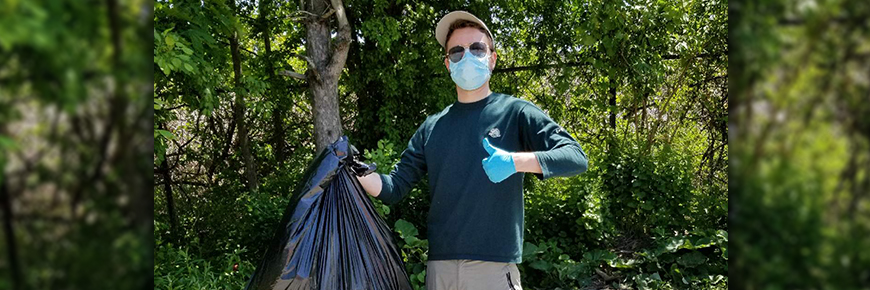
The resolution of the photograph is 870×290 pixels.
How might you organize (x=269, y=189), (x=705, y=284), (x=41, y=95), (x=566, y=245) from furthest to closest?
(x=269, y=189) < (x=566, y=245) < (x=705, y=284) < (x=41, y=95)

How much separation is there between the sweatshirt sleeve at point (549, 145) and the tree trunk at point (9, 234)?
1.62 metres

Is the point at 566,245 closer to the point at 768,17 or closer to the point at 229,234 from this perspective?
the point at 229,234

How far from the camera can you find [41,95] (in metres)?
0.56

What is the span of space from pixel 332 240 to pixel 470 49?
0.90m

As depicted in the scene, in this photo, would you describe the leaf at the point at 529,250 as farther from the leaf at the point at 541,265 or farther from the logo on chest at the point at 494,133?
the logo on chest at the point at 494,133

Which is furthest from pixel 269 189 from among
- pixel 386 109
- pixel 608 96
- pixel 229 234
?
pixel 608 96

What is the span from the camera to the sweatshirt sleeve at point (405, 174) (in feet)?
8.22

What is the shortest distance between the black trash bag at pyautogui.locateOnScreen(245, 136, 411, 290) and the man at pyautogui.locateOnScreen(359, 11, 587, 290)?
0.10 meters

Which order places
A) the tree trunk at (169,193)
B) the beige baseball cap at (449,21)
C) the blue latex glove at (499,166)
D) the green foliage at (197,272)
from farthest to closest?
the tree trunk at (169,193) < the green foliage at (197,272) < the beige baseball cap at (449,21) < the blue latex glove at (499,166)

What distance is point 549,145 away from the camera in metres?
2.20

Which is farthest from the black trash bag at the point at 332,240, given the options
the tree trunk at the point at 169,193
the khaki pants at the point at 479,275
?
the tree trunk at the point at 169,193

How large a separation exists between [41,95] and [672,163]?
5.97 m

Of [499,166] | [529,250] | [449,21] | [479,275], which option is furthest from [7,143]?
[529,250]

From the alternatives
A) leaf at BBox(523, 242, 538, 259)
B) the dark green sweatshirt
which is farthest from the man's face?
leaf at BBox(523, 242, 538, 259)
